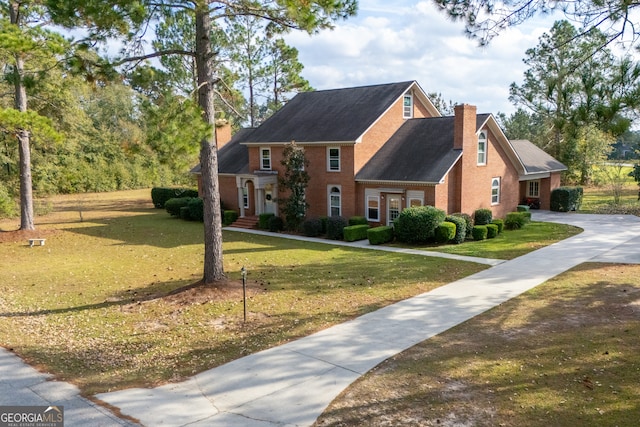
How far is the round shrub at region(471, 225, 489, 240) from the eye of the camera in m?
22.9

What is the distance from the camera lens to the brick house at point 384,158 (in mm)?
24125

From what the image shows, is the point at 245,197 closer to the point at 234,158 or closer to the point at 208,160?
the point at 234,158

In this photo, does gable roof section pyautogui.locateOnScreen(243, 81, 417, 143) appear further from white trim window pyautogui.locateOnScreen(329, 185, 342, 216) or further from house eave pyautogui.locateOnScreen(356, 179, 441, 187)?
white trim window pyautogui.locateOnScreen(329, 185, 342, 216)

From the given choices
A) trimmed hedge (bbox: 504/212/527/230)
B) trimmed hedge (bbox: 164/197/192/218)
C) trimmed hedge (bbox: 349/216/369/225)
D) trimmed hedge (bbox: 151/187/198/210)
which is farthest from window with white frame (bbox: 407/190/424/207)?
trimmed hedge (bbox: 151/187/198/210)

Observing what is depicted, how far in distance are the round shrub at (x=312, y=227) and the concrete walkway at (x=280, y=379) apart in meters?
12.3

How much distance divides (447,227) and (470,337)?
462 inches

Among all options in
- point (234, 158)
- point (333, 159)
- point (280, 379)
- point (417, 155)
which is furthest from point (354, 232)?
point (280, 379)

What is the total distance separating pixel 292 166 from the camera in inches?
1019

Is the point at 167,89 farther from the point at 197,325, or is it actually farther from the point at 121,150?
the point at 121,150

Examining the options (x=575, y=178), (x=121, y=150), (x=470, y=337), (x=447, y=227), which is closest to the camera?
(x=470, y=337)

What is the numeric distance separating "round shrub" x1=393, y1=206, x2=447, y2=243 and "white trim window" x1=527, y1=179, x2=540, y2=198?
15210mm

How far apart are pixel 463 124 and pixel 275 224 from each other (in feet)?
38.0

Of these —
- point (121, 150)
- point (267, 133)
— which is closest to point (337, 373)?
point (267, 133)

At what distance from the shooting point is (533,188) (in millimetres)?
34281
